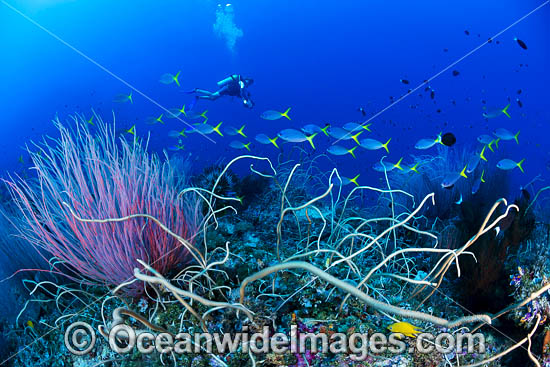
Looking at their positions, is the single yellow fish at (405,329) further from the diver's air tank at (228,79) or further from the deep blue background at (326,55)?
the deep blue background at (326,55)

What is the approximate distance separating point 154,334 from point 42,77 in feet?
136

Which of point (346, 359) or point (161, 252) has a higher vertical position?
point (161, 252)

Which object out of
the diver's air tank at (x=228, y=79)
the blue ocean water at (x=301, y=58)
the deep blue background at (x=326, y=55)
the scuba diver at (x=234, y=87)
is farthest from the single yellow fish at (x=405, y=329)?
the deep blue background at (x=326, y=55)

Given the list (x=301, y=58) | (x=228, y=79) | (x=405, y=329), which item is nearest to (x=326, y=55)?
(x=301, y=58)

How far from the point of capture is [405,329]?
6.07 ft

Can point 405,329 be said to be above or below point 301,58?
below

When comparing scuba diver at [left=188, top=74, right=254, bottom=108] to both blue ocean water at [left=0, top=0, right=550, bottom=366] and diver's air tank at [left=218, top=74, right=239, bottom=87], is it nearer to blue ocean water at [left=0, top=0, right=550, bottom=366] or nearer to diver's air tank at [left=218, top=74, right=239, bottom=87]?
diver's air tank at [left=218, top=74, right=239, bottom=87]

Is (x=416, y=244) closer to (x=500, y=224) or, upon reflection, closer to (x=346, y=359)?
(x=500, y=224)

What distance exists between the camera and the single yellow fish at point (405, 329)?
1.85m

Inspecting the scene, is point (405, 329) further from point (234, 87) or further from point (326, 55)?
point (326, 55)

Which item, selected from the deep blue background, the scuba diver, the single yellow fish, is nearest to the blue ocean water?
the deep blue background

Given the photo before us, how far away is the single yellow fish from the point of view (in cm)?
185

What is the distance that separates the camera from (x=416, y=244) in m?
3.75

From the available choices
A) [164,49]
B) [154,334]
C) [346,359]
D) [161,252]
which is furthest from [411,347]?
[164,49]
